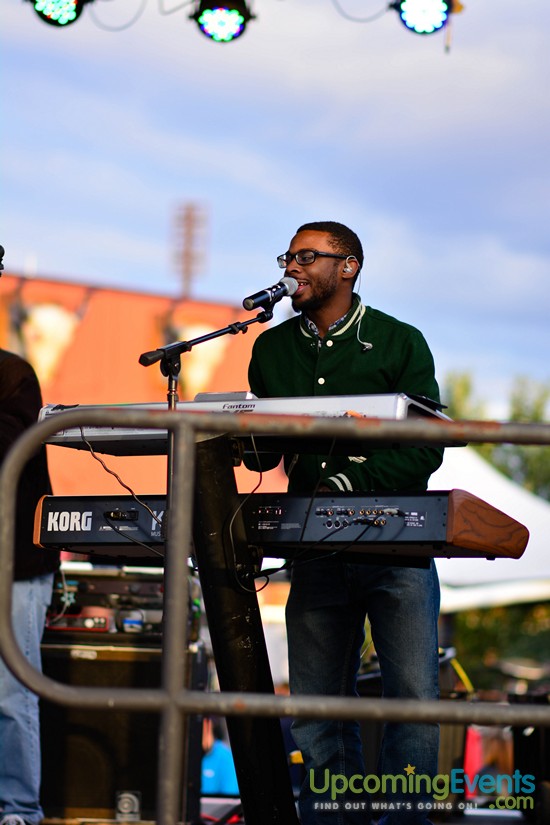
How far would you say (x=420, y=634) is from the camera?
335 cm

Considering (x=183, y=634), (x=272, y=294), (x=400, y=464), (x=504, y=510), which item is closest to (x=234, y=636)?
(x=400, y=464)

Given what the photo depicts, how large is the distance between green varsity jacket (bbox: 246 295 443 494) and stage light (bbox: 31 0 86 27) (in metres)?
3.16

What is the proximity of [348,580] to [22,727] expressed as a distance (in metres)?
1.84

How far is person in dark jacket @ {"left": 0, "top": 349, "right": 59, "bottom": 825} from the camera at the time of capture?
450cm

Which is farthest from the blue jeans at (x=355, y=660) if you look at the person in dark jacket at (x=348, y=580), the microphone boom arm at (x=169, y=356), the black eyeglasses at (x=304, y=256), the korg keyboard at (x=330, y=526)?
the black eyeglasses at (x=304, y=256)

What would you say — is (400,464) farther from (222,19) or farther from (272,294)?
(222,19)

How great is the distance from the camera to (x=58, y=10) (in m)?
6.13

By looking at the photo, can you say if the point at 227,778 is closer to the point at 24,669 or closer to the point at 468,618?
the point at 24,669

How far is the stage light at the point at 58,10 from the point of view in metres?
6.11

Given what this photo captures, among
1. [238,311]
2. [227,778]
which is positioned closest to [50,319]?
[238,311]

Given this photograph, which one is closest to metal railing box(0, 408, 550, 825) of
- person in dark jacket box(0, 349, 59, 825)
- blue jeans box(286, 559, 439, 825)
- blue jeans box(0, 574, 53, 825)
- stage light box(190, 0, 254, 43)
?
blue jeans box(286, 559, 439, 825)

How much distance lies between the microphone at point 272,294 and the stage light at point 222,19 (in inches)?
127

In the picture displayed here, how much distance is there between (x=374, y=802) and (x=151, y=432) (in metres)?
1.37

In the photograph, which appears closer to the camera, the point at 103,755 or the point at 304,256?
the point at 304,256
